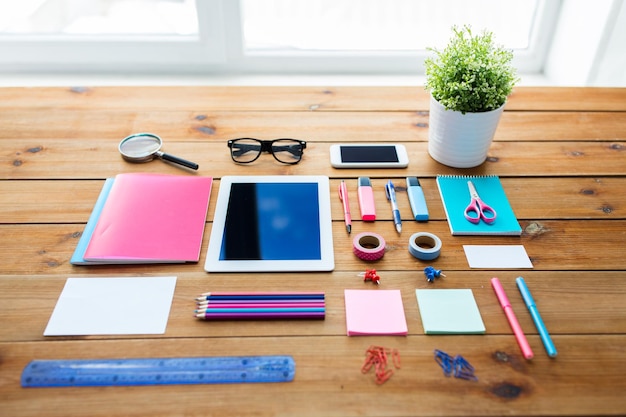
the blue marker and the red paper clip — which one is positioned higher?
the blue marker

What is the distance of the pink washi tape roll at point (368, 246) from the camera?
1.02 meters

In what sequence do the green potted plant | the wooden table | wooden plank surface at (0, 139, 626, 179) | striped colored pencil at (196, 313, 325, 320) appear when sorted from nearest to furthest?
the wooden table
striped colored pencil at (196, 313, 325, 320)
the green potted plant
wooden plank surface at (0, 139, 626, 179)

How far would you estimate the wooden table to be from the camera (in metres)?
0.81

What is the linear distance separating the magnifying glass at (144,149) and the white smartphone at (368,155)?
1.07 feet

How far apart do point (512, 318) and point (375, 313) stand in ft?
0.73

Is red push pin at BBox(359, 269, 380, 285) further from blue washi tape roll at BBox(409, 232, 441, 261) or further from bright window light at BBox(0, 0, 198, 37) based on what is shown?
bright window light at BBox(0, 0, 198, 37)

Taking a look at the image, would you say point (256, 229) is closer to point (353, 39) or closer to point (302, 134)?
point (302, 134)

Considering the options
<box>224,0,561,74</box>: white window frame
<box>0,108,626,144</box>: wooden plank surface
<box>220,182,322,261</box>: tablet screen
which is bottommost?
<box>220,182,322,261</box>: tablet screen

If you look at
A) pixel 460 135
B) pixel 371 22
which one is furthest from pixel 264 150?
pixel 371 22

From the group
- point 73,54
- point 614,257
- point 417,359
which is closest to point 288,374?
point 417,359

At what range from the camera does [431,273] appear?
991mm

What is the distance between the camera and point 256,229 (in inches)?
42.7

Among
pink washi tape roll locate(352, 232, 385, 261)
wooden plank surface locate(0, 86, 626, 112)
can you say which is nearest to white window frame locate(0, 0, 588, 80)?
wooden plank surface locate(0, 86, 626, 112)

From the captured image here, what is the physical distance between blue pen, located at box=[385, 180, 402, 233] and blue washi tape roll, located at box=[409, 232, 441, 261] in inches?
1.5
